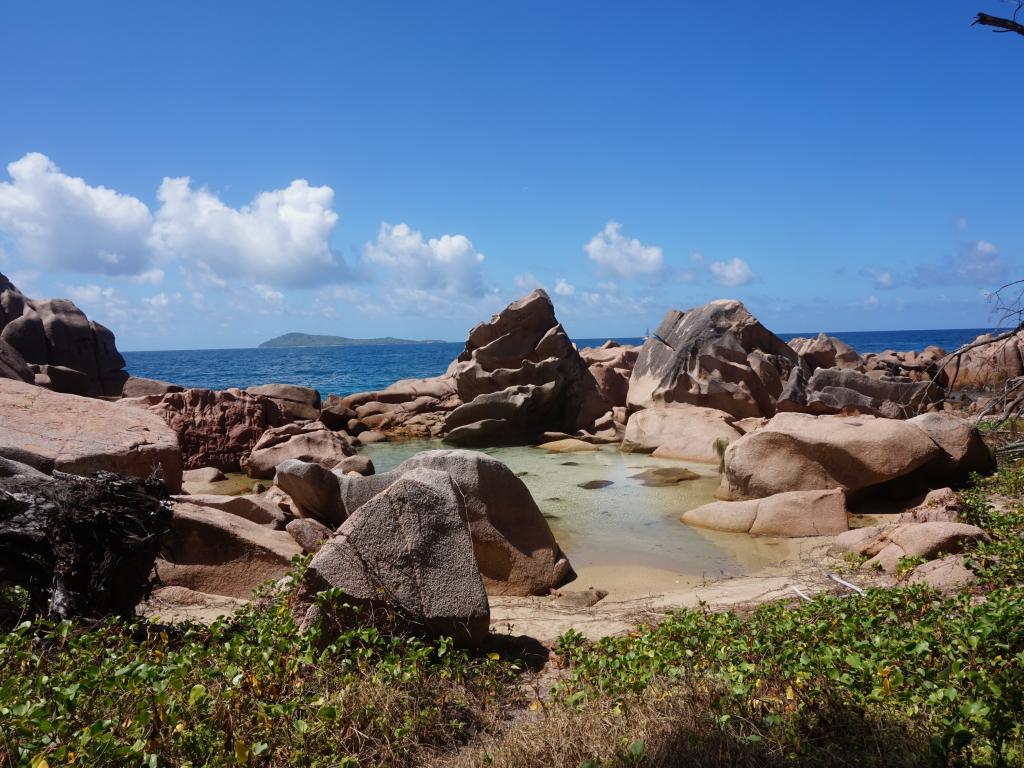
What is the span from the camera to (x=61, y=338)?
36.3 m

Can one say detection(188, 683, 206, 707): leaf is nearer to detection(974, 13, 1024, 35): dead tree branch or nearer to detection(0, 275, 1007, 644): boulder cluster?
detection(0, 275, 1007, 644): boulder cluster

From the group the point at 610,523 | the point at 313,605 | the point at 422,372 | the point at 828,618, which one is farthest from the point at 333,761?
the point at 422,372

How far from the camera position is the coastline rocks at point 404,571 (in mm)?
5828

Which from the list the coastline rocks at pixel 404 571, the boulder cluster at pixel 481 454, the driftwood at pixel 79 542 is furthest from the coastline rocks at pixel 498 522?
the driftwood at pixel 79 542

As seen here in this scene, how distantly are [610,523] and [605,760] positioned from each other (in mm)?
9565

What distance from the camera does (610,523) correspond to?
13336 mm

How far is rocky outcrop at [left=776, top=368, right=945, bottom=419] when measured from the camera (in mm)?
22094

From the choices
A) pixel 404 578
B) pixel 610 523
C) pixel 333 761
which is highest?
pixel 404 578

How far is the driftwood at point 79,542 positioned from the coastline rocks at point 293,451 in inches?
475

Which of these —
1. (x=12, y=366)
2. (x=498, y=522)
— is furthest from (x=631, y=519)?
(x=12, y=366)

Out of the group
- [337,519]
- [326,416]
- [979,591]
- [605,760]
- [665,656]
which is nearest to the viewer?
[605,760]

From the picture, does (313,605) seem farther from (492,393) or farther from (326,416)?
(326,416)

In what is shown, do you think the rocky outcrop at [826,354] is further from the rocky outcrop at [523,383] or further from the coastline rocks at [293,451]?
the coastline rocks at [293,451]

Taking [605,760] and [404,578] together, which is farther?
[404,578]
